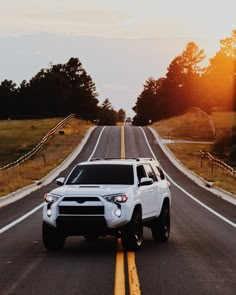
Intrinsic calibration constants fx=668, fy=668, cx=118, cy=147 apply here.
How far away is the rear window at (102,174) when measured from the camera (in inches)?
572

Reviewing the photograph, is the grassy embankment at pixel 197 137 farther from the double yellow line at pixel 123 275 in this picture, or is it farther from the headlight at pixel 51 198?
the double yellow line at pixel 123 275

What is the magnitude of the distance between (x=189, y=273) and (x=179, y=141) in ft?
233

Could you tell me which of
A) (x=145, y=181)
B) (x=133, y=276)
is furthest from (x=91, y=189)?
(x=133, y=276)

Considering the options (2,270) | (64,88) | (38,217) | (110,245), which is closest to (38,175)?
(38,217)

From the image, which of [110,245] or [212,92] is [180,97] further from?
[110,245]

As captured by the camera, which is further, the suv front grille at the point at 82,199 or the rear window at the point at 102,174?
the rear window at the point at 102,174

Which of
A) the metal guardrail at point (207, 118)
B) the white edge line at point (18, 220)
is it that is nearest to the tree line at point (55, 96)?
the metal guardrail at point (207, 118)

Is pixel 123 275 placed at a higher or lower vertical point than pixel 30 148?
higher

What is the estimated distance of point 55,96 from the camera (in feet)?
477

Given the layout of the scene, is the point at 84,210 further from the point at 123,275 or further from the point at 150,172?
the point at 150,172

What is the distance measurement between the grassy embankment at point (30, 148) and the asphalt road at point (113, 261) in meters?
14.0

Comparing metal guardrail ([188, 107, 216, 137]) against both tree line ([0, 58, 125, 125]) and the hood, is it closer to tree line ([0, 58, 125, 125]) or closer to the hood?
tree line ([0, 58, 125, 125])

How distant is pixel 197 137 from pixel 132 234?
2965 inches

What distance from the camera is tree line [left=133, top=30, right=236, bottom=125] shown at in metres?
149
